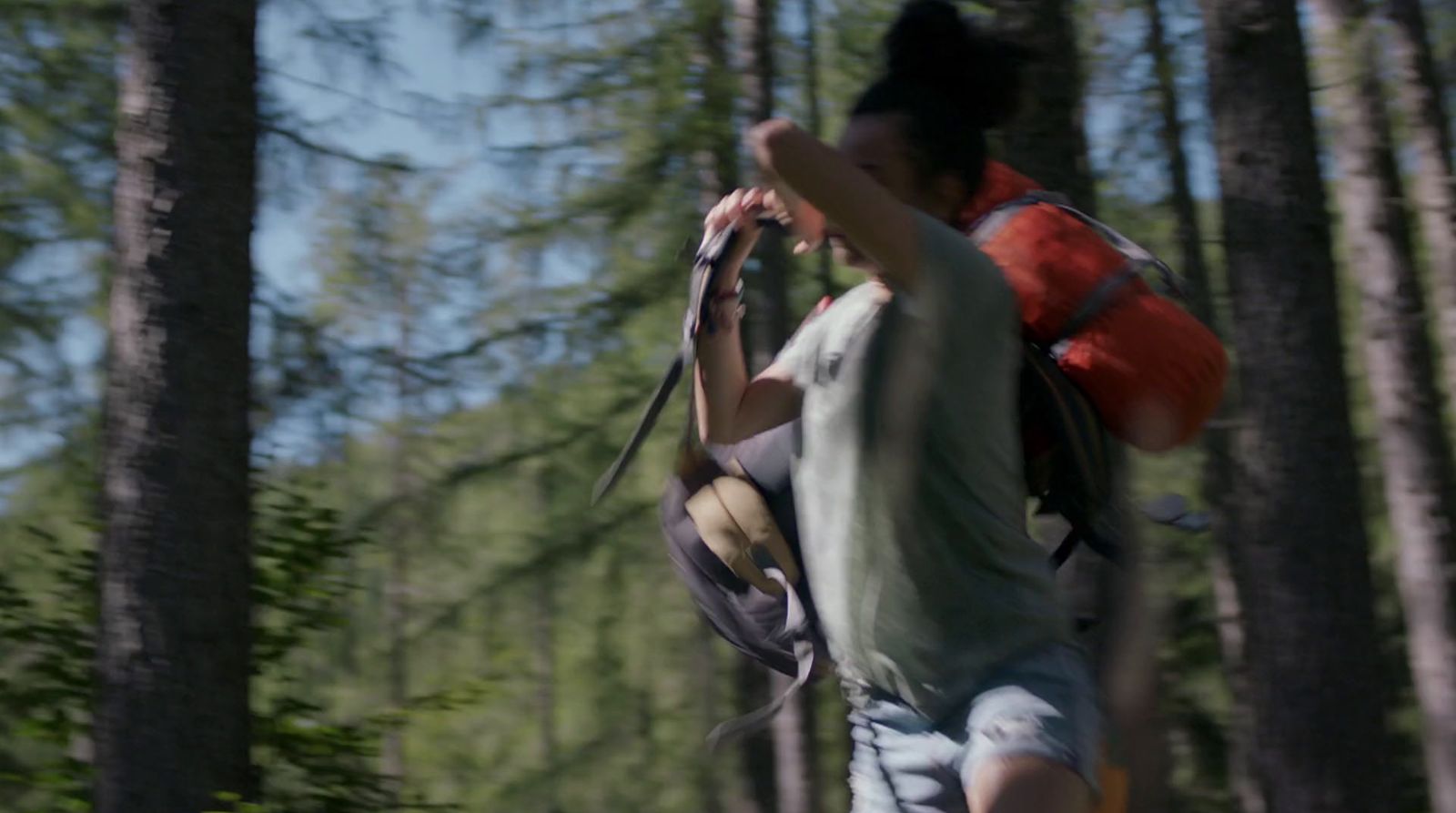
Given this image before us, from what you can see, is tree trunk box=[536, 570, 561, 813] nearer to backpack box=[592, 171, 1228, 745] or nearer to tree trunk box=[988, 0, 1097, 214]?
tree trunk box=[988, 0, 1097, 214]

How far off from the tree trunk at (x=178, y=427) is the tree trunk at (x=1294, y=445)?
13.1 ft

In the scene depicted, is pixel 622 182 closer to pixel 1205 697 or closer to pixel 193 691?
pixel 193 691

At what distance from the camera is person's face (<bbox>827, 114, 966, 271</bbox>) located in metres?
2.65

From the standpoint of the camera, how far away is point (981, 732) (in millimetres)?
2477

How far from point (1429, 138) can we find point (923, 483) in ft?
28.9

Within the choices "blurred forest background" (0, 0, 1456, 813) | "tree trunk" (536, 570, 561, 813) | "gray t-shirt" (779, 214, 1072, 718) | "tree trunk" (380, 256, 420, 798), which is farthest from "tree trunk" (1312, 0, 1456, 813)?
"gray t-shirt" (779, 214, 1072, 718)

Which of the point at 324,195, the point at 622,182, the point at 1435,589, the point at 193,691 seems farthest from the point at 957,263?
the point at 622,182

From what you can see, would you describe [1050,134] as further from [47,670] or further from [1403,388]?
[1403,388]

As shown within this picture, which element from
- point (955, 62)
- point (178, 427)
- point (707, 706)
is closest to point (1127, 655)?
point (955, 62)

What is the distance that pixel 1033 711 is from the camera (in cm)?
246

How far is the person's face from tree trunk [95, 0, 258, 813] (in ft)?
9.37

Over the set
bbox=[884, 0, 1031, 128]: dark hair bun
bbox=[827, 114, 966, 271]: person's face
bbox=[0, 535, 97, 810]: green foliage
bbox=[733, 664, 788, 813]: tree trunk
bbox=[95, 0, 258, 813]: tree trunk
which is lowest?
bbox=[733, 664, 788, 813]: tree trunk

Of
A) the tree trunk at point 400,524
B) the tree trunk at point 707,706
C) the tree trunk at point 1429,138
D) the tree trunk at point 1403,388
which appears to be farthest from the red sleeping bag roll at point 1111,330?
the tree trunk at point 707,706

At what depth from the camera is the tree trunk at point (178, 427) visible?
480cm
